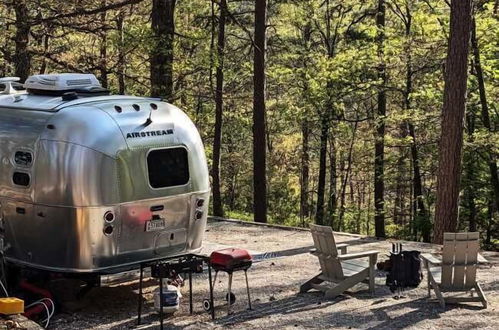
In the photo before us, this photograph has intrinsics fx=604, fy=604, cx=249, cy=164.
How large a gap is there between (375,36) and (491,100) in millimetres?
4559

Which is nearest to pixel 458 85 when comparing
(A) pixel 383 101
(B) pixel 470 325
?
(B) pixel 470 325

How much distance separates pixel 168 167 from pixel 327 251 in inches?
84.9

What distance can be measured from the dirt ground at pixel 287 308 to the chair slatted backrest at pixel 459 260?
0.30 m

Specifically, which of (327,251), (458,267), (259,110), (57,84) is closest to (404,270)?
(458,267)

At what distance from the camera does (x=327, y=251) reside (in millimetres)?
7297

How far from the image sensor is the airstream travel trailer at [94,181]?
20.8 feet

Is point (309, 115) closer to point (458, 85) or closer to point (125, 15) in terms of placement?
point (125, 15)

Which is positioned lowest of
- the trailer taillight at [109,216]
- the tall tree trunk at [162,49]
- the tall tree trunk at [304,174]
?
the tall tree trunk at [304,174]

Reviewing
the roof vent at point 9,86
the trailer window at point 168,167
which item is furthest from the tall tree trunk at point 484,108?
the roof vent at point 9,86

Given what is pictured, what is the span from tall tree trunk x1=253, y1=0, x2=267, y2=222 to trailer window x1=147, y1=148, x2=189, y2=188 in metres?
8.12

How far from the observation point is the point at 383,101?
2139 cm

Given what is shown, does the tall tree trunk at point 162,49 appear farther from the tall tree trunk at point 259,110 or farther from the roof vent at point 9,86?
the roof vent at point 9,86

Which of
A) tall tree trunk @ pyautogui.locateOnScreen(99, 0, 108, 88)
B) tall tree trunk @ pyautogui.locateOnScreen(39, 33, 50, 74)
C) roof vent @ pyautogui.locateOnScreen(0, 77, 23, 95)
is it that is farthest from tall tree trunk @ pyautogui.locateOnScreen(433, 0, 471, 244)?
tall tree trunk @ pyautogui.locateOnScreen(39, 33, 50, 74)

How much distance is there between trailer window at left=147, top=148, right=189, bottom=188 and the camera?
6.83 m
